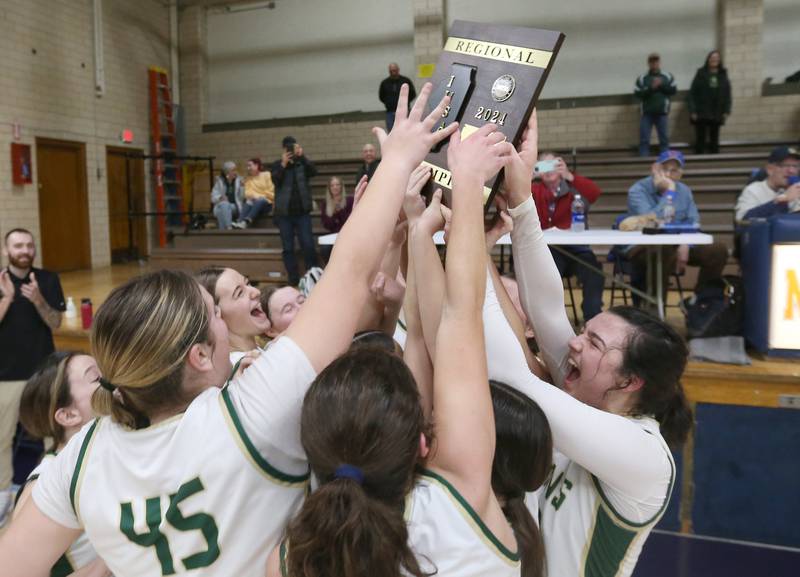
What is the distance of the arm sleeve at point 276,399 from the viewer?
0.94 meters

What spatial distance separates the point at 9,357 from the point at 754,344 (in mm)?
4068

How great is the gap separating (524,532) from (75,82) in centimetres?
1062

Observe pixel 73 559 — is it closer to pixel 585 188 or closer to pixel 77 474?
pixel 77 474

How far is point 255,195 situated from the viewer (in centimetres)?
908

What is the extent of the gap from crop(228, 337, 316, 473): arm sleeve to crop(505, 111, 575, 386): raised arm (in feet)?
1.89

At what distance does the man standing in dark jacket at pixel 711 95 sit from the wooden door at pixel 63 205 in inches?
351

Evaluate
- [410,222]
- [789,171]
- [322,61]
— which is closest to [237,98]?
[322,61]

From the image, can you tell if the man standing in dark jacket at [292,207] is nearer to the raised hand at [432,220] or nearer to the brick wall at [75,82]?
the brick wall at [75,82]

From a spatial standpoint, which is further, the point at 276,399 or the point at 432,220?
the point at 432,220

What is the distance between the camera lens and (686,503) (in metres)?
2.97

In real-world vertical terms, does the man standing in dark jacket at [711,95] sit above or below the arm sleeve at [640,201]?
above

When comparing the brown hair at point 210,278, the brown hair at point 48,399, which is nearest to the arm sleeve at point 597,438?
the brown hair at point 210,278

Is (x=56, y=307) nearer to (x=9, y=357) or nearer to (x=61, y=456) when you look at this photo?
(x=9, y=357)

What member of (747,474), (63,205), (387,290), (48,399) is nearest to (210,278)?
(48,399)
